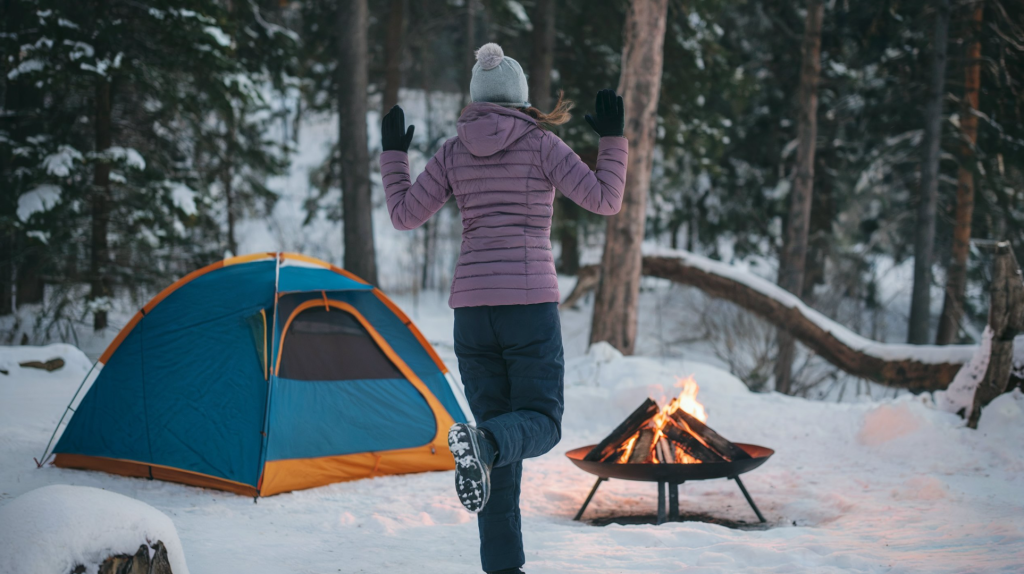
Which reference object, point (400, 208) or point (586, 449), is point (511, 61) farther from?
point (586, 449)

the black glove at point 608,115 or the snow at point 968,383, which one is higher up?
the black glove at point 608,115

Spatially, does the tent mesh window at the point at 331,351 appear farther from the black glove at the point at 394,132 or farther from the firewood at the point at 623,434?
the black glove at the point at 394,132

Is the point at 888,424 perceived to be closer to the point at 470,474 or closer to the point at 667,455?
the point at 667,455

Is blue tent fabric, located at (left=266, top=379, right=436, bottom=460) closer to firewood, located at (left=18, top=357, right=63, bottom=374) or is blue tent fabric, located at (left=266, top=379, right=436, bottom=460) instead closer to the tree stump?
the tree stump

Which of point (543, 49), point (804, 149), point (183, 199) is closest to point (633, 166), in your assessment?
point (183, 199)

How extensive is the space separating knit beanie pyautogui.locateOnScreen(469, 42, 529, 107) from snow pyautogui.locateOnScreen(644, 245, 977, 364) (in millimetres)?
6284

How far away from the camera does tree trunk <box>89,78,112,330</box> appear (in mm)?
8773

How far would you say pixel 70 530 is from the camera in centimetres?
226

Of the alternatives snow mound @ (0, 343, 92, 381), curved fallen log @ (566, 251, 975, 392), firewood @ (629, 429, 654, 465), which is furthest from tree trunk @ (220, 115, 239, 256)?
firewood @ (629, 429, 654, 465)

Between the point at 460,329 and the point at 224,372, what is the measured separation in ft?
9.07

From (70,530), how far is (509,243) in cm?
163

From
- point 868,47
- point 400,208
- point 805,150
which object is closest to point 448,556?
point 400,208

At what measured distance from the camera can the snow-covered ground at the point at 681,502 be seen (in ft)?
11.0

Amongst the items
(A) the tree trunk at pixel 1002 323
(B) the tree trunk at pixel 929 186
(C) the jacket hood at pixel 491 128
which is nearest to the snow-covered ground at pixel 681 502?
(A) the tree trunk at pixel 1002 323
